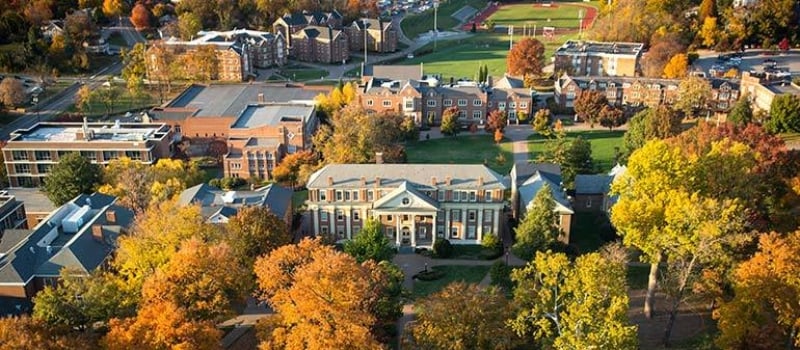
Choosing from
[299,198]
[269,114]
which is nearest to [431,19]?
[269,114]

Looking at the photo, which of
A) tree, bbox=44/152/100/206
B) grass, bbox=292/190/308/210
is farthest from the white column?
tree, bbox=44/152/100/206

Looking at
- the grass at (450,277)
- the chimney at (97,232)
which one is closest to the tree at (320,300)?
the grass at (450,277)

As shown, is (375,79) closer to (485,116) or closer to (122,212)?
(485,116)

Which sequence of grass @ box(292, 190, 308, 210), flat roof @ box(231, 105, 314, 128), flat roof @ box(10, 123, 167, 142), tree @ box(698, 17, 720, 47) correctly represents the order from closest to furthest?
grass @ box(292, 190, 308, 210), flat roof @ box(10, 123, 167, 142), flat roof @ box(231, 105, 314, 128), tree @ box(698, 17, 720, 47)

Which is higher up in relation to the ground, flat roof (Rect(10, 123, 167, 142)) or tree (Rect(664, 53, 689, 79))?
tree (Rect(664, 53, 689, 79))

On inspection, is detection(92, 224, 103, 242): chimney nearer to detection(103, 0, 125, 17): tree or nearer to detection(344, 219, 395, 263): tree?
detection(344, 219, 395, 263): tree

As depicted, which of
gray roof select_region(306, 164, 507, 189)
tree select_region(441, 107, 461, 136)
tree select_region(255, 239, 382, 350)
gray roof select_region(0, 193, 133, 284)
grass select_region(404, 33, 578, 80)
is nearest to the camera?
tree select_region(255, 239, 382, 350)

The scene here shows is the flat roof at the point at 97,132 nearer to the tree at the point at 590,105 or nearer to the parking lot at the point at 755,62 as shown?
the tree at the point at 590,105
